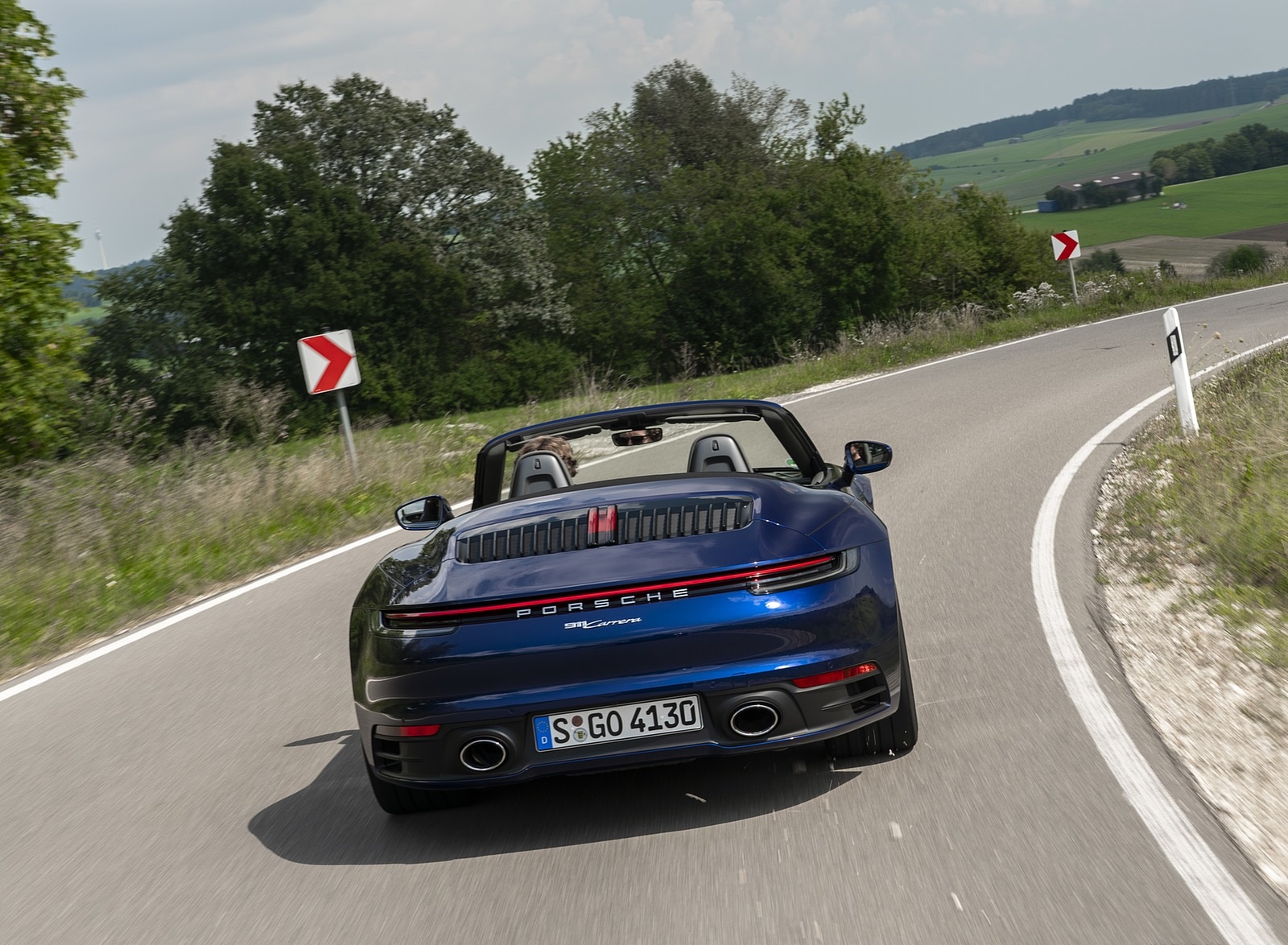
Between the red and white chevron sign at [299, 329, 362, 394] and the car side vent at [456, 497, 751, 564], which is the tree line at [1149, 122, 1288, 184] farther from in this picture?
the car side vent at [456, 497, 751, 564]

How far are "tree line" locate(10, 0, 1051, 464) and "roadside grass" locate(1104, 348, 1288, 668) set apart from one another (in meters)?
30.0

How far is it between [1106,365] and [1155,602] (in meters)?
13.8

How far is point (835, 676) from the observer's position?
3854 mm

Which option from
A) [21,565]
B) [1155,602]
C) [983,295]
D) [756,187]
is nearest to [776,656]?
[1155,602]

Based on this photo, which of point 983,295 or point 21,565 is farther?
point 983,295

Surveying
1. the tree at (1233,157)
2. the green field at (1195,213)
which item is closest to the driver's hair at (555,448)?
the green field at (1195,213)

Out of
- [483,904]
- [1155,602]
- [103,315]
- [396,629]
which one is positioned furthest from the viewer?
[103,315]

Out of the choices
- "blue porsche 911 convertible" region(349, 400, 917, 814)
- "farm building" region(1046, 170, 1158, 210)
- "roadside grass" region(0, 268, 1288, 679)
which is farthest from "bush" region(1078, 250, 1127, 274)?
"blue porsche 911 convertible" region(349, 400, 917, 814)

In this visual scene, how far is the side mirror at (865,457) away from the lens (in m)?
5.24

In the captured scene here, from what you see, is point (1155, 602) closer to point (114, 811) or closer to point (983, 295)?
point (114, 811)

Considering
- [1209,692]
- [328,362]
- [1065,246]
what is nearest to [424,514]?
[1209,692]

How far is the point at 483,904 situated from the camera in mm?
3564

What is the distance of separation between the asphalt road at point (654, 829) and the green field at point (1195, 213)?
75.9m

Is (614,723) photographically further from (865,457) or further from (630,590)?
(865,457)
